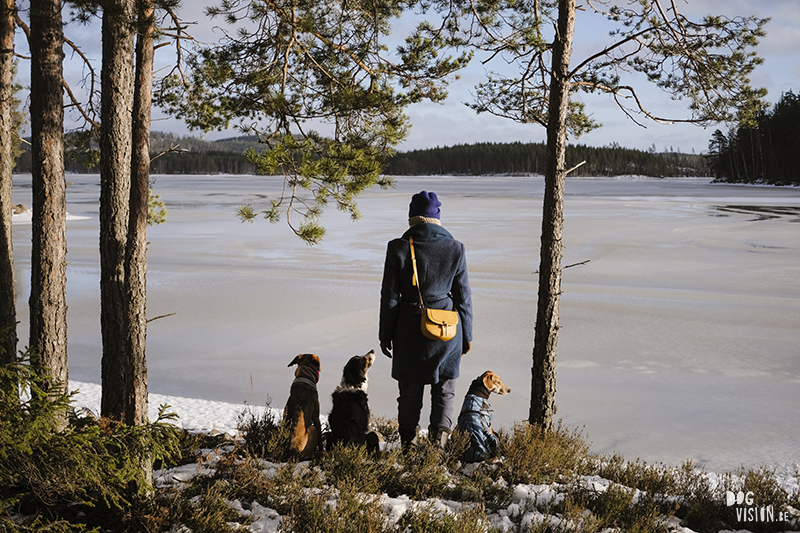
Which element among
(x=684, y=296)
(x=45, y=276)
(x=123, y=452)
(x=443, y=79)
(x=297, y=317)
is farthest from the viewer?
(x=684, y=296)

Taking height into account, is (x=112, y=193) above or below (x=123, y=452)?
above

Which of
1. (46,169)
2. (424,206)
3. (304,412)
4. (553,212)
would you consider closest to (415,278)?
(424,206)

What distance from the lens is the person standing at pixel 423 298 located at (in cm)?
411

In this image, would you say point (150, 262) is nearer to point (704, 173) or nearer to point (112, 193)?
point (112, 193)

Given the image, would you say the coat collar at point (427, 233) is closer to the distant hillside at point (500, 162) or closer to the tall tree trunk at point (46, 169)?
the tall tree trunk at point (46, 169)

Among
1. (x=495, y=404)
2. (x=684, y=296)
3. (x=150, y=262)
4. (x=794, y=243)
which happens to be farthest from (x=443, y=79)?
(x=794, y=243)

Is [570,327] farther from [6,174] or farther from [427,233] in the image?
[6,174]

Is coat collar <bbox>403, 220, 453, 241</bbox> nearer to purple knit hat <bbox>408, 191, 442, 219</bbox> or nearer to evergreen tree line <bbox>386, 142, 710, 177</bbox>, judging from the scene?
purple knit hat <bbox>408, 191, 442, 219</bbox>

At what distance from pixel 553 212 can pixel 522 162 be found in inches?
4263

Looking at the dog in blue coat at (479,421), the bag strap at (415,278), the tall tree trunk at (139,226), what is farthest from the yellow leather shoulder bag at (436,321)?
the tall tree trunk at (139,226)

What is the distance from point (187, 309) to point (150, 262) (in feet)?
17.0

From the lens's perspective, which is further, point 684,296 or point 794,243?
point 794,243

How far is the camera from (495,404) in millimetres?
7199

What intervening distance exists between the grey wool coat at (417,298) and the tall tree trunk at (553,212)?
1.19 meters
